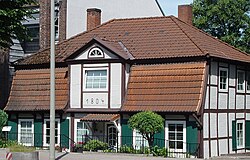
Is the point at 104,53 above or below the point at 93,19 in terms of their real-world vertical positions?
below

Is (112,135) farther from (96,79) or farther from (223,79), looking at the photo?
(223,79)

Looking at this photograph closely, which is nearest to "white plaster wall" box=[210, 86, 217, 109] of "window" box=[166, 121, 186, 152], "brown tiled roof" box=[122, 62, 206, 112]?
"brown tiled roof" box=[122, 62, 206, 112]

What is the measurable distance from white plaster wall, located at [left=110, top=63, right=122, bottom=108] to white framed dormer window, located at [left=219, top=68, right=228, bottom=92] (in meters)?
5.68

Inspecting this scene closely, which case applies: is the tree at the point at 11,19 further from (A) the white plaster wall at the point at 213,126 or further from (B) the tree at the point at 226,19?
(B) the tree at the point at 226,19

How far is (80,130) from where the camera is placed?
37.7 m

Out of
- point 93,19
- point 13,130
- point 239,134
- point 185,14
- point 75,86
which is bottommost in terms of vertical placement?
point 239,134

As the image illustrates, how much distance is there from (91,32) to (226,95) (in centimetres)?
983

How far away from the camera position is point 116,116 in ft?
118

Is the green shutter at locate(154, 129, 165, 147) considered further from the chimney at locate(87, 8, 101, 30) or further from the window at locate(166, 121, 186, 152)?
the chimney at locate(87, 8, 101, 30)

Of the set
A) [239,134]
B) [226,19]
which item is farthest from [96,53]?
[226,19]

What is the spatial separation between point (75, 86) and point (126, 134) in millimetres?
4351

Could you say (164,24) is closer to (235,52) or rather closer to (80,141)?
(235,52)

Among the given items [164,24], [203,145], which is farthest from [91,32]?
[203,145]

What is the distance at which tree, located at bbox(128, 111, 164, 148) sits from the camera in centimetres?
3256
